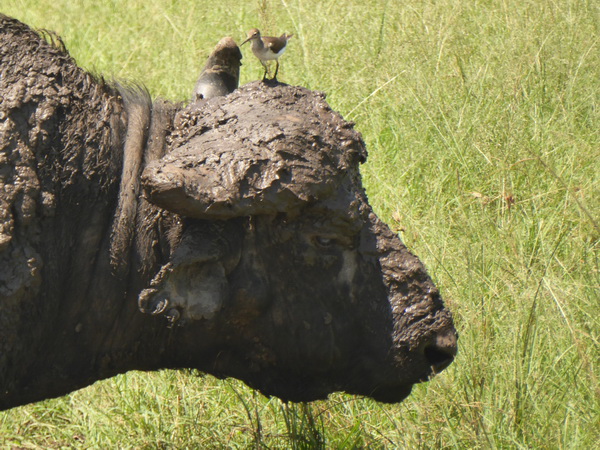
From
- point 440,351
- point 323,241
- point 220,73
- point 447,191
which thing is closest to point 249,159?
point 323,241

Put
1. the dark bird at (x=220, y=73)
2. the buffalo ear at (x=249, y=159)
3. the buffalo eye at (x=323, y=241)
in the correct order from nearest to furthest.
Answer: the buffalo ear at (x=249, y=159), the buffalo eye at (x=323, y=241), the dark bird at (x=220, y=73)

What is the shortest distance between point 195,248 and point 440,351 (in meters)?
1.03

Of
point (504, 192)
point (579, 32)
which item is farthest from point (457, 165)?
point (579, 32)

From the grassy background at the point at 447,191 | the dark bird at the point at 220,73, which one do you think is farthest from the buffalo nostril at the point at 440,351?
the dark bird at the point at 220,73

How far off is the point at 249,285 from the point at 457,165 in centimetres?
318

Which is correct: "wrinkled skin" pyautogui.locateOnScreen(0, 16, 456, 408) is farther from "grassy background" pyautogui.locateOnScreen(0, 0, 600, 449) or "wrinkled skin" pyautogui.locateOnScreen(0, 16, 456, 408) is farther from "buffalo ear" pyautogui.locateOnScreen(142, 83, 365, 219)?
"grassy background" pyautogui.locateOnScreen(0, 0, 600, 449)

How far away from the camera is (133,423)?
487cm

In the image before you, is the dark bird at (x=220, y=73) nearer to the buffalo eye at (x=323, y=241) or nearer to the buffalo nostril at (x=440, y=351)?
the buffalo eye at (x=323, y=241)

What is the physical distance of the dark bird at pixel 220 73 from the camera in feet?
12.7

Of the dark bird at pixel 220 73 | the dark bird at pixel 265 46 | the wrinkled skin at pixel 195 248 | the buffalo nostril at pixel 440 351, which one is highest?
the dark bird at pixel 265 46

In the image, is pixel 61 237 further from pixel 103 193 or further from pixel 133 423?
pixel 133 423

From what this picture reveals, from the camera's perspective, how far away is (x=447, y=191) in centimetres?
627

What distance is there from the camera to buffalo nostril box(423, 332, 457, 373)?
11.9ft

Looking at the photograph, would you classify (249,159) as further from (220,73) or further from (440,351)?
(440,351)
